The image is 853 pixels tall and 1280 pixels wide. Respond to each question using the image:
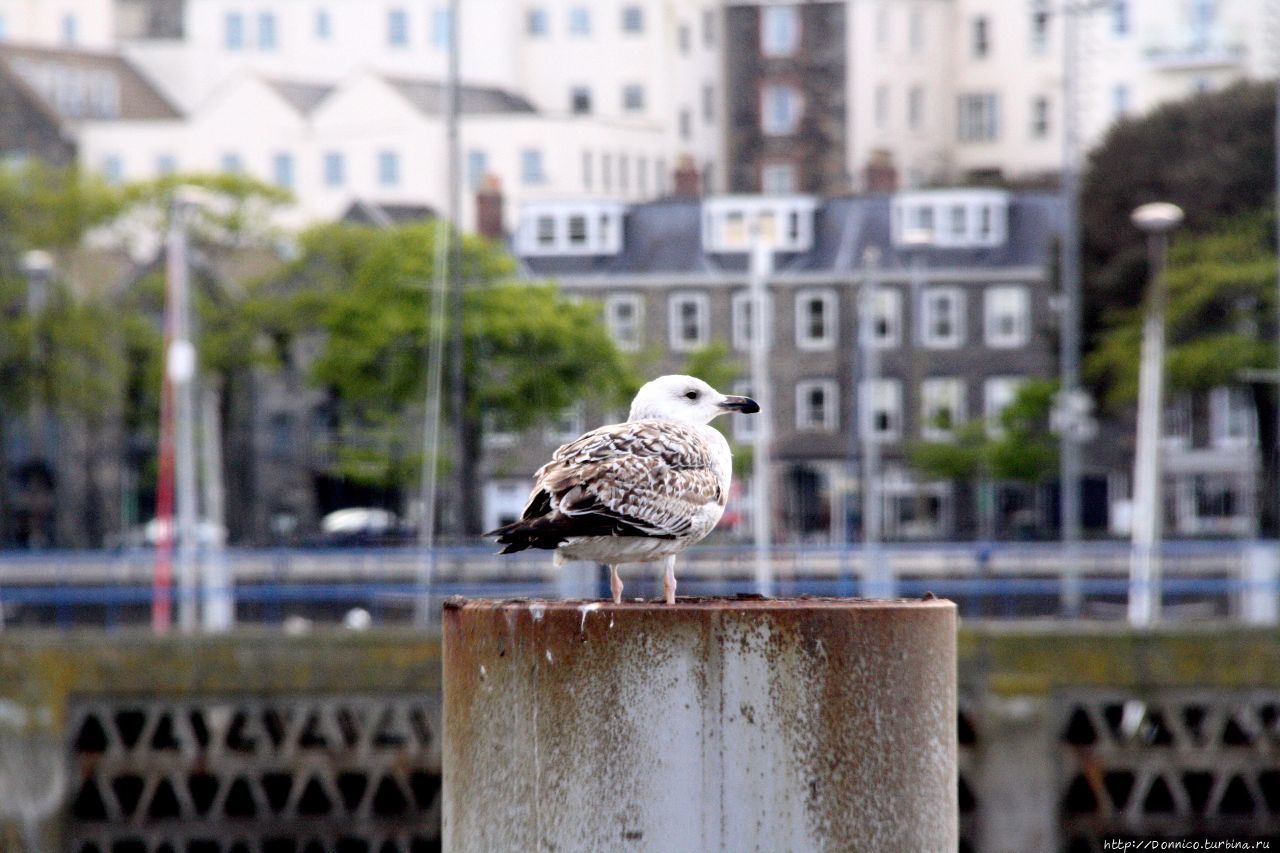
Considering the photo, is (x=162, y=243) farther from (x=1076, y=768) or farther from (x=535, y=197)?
(x=1076, y=768)

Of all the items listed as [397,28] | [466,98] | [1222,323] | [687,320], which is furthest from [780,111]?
[1222,323]

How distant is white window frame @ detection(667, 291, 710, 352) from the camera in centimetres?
6781

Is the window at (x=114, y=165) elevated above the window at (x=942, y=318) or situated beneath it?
elevated above

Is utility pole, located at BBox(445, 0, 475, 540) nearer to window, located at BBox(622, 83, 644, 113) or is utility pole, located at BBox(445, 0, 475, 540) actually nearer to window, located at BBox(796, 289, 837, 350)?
window, located at BBox(796, 289, 837, 350)

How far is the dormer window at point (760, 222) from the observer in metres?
73.6

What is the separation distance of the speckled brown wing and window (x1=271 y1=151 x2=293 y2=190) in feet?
269

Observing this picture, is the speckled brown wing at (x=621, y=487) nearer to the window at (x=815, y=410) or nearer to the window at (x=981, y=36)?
the window at (x=815, y=410)

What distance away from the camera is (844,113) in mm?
92188

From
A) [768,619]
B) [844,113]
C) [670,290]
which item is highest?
[844,113]

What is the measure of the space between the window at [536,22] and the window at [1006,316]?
23.0m

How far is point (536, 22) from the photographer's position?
90375 mm

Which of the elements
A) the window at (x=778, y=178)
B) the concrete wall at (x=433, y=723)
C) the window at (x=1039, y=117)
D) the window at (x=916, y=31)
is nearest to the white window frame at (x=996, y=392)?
the window at (x=778, y=178)

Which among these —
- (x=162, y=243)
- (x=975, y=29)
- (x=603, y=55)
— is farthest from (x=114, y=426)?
(x=975, y=29)

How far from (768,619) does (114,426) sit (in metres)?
67.4
